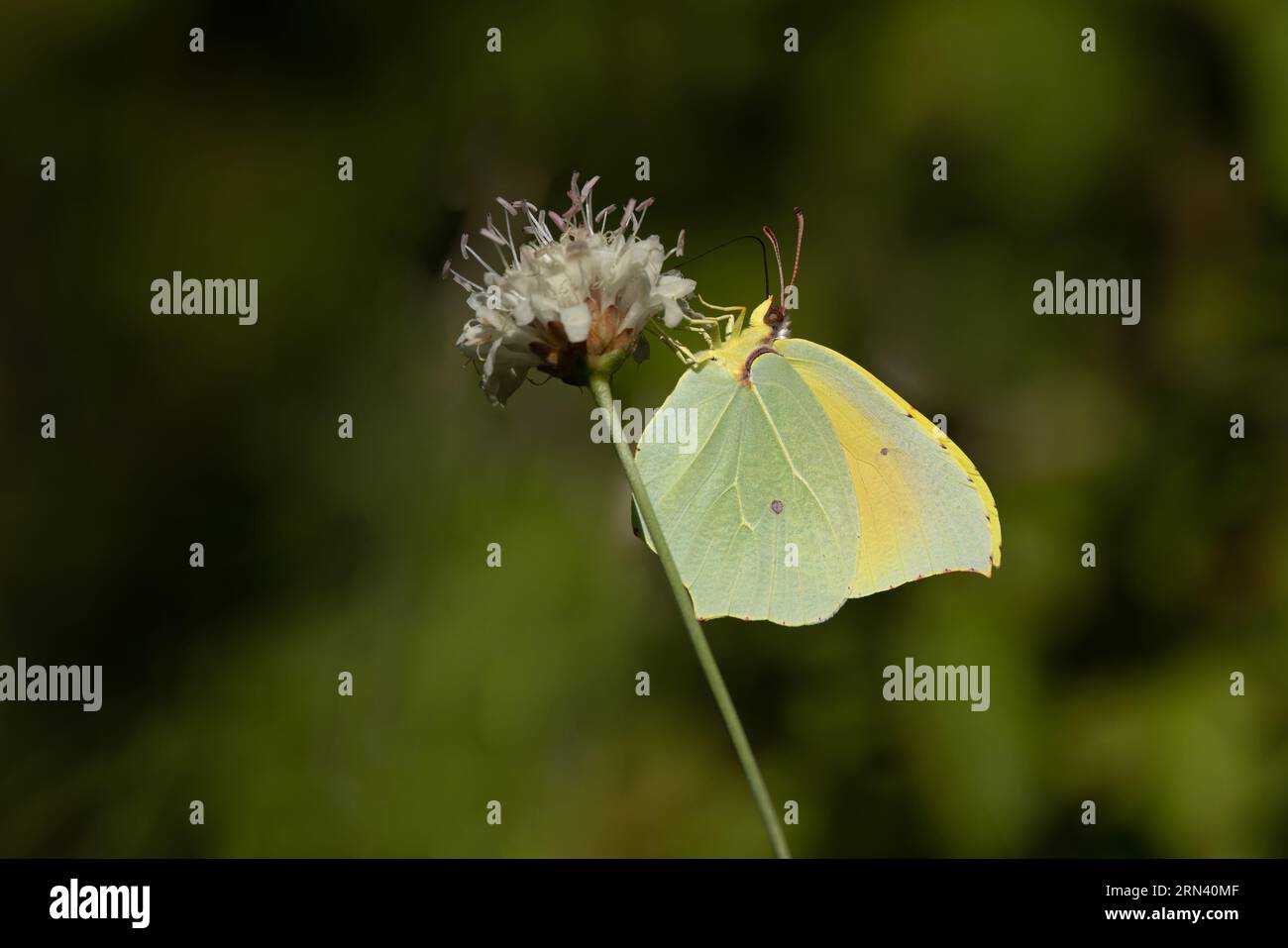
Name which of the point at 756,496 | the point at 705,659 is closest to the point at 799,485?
the point at 756,496

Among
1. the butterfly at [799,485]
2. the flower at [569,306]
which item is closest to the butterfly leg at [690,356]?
the butterfly at [799,485]

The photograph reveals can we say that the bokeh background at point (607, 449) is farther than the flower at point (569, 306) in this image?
Yes

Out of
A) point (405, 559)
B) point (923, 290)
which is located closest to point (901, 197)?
point (923, 290)

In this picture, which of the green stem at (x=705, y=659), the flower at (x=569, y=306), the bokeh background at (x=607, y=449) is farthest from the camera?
the bokeh background at (x=607, y=449)

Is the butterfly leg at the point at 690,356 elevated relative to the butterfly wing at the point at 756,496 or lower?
elevated

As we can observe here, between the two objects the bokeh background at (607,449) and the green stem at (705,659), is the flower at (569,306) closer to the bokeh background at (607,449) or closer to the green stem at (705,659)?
the green stem at (705,659)

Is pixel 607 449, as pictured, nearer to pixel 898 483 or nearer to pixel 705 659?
pixel 898 483

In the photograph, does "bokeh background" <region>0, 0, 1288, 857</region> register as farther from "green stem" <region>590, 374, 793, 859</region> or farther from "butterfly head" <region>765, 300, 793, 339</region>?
"green stem" <region>590, 374, 793, 859</region>
